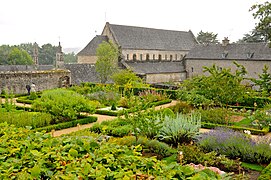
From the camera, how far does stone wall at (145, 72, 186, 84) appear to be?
38.1 m

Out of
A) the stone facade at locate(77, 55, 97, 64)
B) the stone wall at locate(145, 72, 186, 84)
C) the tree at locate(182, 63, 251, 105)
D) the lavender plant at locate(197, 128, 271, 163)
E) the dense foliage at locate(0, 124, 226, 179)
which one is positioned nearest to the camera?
the dense foliage at locate(0, 124, 226, 179)

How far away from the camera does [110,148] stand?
4.24 m

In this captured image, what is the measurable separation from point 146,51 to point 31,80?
22.3 metres

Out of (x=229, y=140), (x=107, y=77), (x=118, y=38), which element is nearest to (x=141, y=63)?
(x=118, y=38)

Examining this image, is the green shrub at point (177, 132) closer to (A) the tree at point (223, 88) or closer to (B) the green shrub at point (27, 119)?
(B) the green shrub at point (27, 119)

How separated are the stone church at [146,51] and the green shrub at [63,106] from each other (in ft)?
74.9

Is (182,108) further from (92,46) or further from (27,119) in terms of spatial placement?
(92,46)

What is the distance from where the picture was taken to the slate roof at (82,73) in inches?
1206

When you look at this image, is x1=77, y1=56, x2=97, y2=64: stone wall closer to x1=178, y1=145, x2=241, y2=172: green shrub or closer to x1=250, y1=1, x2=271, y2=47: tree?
x1=250, y1=1, x2=271, y2=47: tree

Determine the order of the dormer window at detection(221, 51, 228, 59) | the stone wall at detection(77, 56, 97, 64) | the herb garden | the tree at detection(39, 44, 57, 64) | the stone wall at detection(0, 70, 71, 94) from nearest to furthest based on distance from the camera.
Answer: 1. the herb garden
2. the stone wall at detection(0, 70, 71, 94)
3. the dormer window at detection(221, 51, 228, 59)
4. the stone wall at detection(77, 56, 97, 64)
5. the tree at detection(39, 44, 57, 64)

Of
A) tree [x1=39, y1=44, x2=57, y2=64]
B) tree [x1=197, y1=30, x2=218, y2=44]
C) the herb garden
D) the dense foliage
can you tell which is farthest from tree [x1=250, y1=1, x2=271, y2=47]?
tree [x1=39, y1=44, x2=57, y2=64]

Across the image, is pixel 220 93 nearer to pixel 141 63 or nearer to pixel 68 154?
pixel 68 154

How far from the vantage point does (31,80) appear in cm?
2352

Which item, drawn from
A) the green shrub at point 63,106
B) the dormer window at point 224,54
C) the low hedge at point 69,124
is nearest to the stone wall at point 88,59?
the dormer window at point 224,54
